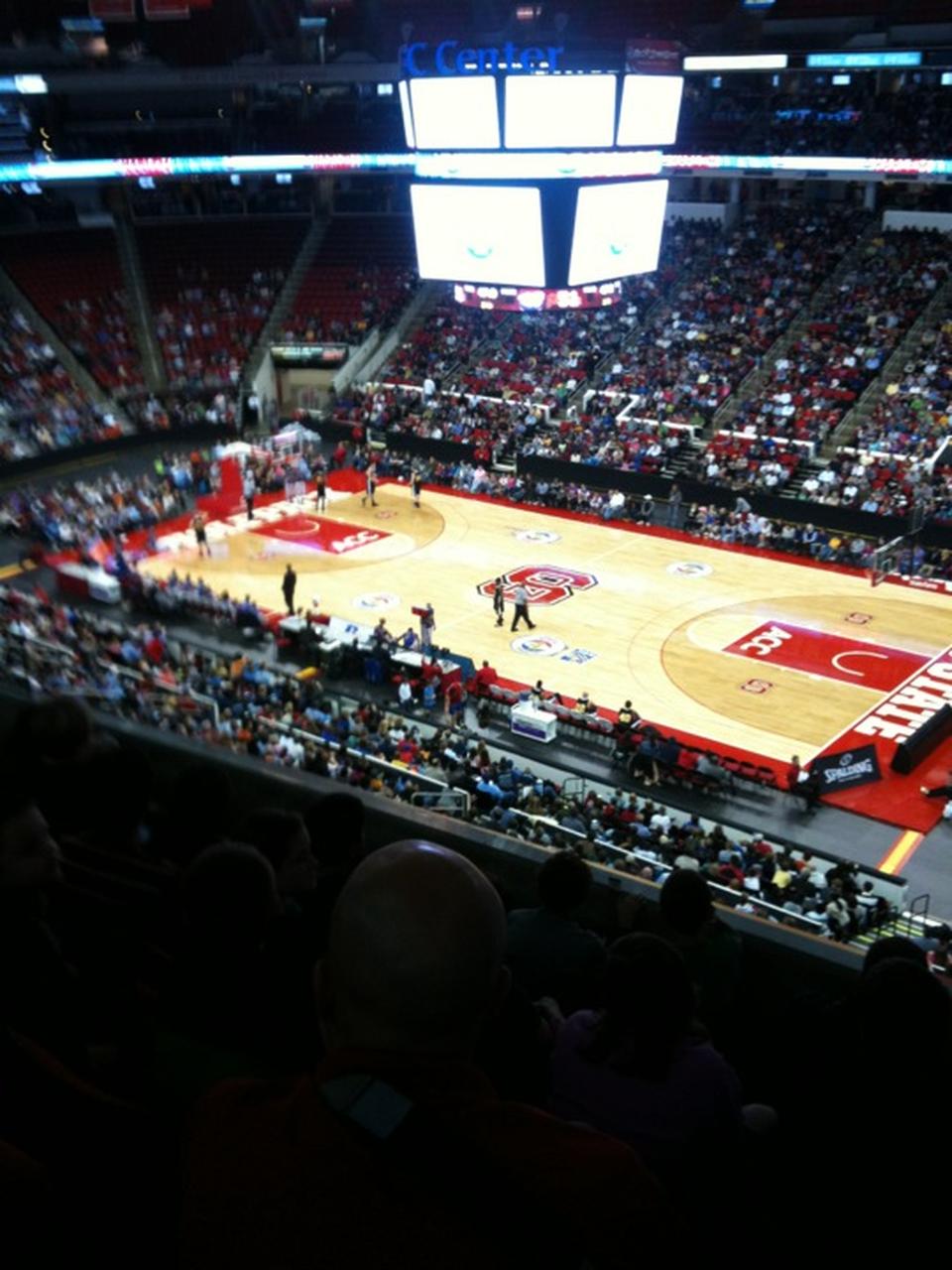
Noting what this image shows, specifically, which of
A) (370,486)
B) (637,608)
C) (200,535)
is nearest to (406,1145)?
(637,608)

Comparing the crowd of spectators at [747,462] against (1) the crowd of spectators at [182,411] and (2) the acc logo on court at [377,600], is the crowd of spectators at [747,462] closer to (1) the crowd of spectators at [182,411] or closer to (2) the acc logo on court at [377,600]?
(2) the acc logo on court at [377,600]

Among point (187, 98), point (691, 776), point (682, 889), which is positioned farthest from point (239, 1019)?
point (187, 98)

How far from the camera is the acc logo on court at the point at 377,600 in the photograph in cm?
2561

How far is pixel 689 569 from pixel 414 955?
26607mm

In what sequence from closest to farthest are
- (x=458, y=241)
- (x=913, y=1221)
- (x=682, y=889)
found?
(x=913, y=1221)
(x=682, y=889)
(x=458, y=241)

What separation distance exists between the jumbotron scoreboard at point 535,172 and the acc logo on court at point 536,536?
697 cm

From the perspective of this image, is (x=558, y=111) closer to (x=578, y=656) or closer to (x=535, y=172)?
(x=535, y=172)

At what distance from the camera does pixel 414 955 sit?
5.94 ft

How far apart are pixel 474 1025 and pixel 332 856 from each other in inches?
119

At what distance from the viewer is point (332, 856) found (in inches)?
188

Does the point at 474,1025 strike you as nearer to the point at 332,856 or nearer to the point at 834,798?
the point at 332,856

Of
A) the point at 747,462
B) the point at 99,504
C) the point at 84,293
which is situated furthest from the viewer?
the point at 84,293

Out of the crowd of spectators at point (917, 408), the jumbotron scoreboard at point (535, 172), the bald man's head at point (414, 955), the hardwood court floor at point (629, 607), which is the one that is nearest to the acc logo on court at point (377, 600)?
the hardwood court floor at point (629, 607)

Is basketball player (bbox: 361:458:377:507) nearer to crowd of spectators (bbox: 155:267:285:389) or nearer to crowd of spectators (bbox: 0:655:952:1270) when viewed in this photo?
crowd of spectators (bbox: 155:267:285:389)
